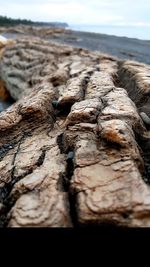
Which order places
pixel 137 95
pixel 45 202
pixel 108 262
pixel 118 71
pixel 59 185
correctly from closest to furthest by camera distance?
1. pixel 108 262
2. pixel 45 202
3. pixel 59 185
4. pixel 137 95
5. pixel 118 71

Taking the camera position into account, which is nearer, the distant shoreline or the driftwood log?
the driftwood log

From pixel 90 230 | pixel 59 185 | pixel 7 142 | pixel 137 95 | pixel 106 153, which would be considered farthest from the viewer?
pixel 137 95

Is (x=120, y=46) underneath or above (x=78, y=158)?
underneath

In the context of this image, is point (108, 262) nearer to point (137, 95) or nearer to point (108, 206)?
point (108, 206)

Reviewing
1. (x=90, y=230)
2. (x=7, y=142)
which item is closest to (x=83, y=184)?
(x=90, y=230)

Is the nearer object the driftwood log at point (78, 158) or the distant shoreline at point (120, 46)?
the driftwood log at point (78, 158)

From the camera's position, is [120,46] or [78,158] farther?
[120,46]

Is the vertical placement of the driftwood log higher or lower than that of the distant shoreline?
higher

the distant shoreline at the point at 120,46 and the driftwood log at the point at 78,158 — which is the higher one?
the driftwood log at the point at 78,158
